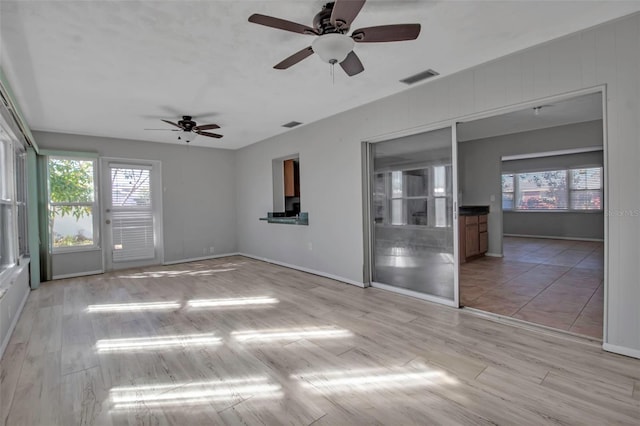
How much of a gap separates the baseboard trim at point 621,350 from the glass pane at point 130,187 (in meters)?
7.04

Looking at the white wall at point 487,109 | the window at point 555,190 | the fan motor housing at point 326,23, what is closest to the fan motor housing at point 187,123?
the white wall at point 487,109

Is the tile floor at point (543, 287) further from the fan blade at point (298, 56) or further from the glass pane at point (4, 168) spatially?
the glass pane at point (4, 168)

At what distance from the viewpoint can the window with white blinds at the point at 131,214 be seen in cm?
582

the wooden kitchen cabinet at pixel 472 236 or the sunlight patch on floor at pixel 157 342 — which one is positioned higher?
the wooden kitchen cabinet at pixel 472 236

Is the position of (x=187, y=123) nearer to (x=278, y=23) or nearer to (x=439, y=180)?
(x=278, y=23)

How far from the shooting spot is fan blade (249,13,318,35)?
1.83 meters

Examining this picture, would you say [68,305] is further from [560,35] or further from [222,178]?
[560,35]

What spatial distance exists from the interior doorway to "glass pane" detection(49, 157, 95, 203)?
6415mm

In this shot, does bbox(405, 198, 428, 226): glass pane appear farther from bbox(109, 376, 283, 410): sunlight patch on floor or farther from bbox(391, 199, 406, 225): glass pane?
bbox(109, 376, 283, 410): sunlight patch on floor

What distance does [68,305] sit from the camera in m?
3.78

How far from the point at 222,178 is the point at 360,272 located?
4.38 m

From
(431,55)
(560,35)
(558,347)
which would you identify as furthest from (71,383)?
(560,35)

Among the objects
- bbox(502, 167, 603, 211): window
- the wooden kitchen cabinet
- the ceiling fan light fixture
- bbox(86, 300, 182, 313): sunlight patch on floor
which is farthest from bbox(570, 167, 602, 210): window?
bbox(86, 300, 182, 313): sunlight patch on floor

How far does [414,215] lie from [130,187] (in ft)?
17.9
